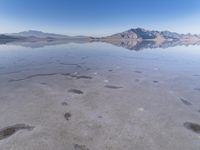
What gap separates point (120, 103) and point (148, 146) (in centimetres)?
308

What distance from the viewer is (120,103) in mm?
7848

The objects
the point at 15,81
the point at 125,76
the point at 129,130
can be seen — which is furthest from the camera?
the point at 125,76

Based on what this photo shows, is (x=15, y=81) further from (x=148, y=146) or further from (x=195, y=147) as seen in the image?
(x=195, y=147)

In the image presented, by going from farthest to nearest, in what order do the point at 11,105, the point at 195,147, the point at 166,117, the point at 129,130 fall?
the point at 11,105 < the point at 166,117 < the point at 129,130 < the point at 195,147

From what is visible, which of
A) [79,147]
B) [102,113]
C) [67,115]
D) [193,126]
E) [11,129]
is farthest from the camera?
[102,113]

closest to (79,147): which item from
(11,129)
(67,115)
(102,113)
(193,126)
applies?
(67,115)

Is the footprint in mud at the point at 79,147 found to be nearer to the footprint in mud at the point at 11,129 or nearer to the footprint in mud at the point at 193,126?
the footprint in mud at the point at 11,129

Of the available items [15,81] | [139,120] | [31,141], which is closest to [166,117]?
[139,120]

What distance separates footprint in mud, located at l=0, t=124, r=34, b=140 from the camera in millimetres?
5302

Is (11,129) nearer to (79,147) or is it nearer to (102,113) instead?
(79,147)

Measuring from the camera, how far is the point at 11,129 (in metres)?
5.65

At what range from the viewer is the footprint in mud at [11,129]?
5.30 m

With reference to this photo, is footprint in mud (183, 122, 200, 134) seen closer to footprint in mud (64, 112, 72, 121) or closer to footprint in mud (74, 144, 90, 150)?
footprint in mud (74, 144, 90, 150)

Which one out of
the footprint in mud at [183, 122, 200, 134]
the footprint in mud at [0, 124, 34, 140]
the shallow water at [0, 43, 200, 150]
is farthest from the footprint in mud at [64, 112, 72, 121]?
the footprint in mud at [183, 122, 200, 134]
